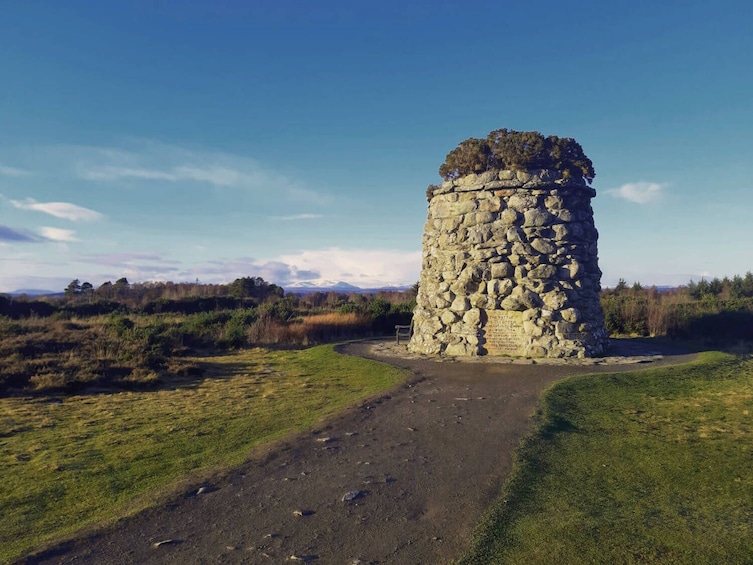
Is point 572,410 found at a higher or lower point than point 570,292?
lower

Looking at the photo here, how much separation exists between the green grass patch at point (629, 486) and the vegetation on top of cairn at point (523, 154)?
8231mm

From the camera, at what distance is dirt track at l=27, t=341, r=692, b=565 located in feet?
13.8

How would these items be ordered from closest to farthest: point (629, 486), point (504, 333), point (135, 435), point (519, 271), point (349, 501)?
1. point (349, 501)
2. point (629, 486)
3. point (135, 435)
4. point (519, 271)
5. point (504, 333)

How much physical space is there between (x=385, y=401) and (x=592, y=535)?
558 cm

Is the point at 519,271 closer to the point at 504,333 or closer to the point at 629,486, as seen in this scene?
the point at 504,333

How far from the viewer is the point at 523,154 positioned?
1547 cm

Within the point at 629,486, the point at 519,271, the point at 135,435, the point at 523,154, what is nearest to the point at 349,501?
the point at 629,486

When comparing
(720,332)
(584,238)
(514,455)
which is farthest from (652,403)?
(720,332)

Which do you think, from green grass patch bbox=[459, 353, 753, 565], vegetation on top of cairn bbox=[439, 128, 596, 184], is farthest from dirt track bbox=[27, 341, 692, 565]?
vegetation on top of cairn bbox=[439, 128, 596, 184]

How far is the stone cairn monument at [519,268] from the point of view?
1459 centimetres

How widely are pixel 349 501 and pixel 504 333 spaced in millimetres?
10574

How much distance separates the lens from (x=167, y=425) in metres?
8.76

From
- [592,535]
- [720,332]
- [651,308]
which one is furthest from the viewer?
[651,308]

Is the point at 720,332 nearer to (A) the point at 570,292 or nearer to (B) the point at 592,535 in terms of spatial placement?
(A) the point at 570,292
